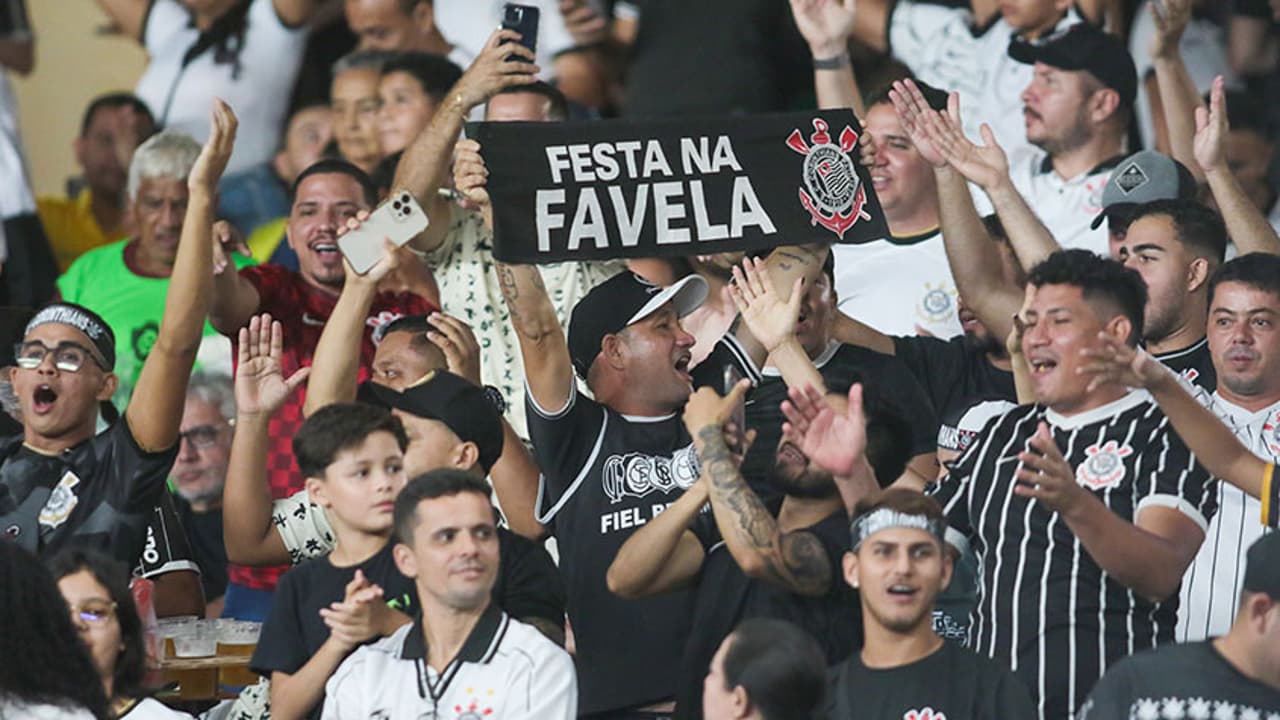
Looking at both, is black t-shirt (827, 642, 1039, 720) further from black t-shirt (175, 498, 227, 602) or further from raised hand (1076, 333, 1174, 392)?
black t-shirt (175, 498, 227, 602)

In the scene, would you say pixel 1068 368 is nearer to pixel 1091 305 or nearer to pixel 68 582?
pixel 1091 305

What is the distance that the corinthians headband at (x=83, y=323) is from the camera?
7230 millimetres

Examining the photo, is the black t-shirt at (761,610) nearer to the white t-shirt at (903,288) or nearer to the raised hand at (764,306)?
the raised hand at (764,306)

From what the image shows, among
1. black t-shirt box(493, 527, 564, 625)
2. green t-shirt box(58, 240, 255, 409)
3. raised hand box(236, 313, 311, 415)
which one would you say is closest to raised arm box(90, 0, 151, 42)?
green t-shirt box(58, 240, 255, 409)

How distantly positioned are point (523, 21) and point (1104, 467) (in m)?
2.39

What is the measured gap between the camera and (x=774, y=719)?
5.48 metres

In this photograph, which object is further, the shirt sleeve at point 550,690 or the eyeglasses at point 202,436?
the eyeglasses at point 202,436

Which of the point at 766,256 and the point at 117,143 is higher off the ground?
the point at 117,143

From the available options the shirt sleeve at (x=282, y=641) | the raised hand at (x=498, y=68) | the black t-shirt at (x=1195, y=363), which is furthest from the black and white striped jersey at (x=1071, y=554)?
the raised hand at (x=498, y=68)

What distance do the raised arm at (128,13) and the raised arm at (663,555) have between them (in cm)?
608

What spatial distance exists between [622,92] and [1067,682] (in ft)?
17.6

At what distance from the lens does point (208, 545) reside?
8734 mm

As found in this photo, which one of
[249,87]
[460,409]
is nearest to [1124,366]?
[460,409]

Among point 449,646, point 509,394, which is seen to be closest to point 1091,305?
point 449,646
